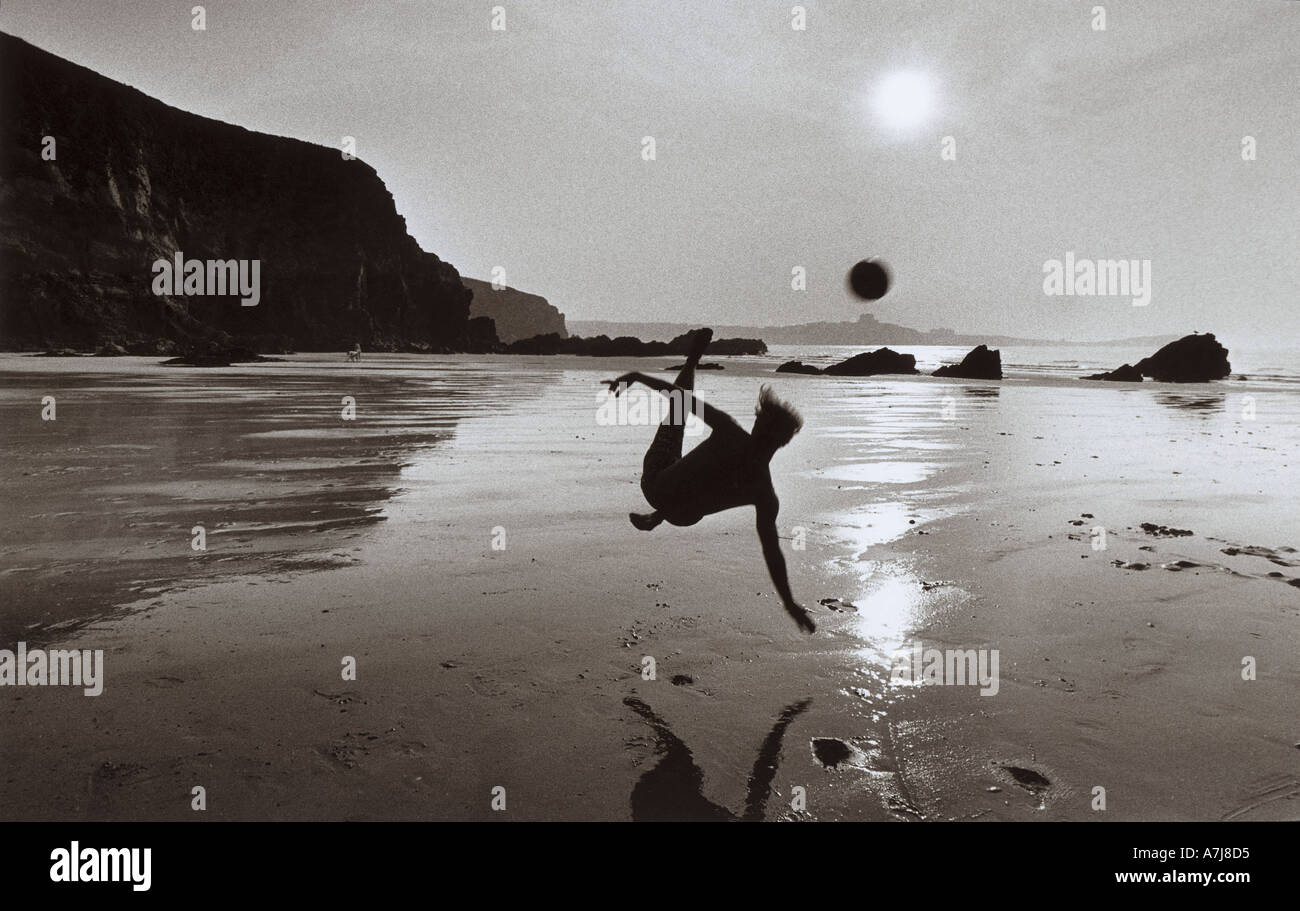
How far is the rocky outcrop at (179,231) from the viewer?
4484 cm

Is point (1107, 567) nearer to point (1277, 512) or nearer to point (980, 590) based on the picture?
point (980, 590)

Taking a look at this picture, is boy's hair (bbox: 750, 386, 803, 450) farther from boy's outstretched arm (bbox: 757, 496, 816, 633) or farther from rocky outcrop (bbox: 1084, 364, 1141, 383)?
rocky outcrop (bbox: 1084, 364, 1141, 383)

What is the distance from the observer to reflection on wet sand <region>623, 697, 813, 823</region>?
288cm

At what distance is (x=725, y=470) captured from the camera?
399 cm

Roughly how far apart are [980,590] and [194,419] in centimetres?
1462

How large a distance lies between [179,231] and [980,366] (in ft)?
206

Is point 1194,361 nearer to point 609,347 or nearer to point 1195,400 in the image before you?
point 1195,400

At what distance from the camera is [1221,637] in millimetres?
4527

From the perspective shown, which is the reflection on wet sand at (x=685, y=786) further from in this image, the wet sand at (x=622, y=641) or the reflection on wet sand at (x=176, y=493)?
the reflection on wet sand at (x=176, y=493)

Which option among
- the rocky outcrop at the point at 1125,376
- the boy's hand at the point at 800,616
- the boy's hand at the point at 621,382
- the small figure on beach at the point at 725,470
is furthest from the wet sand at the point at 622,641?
the rocky outcrop at the point at 1125,376

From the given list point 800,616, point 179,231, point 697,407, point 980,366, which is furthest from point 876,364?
point 179,231

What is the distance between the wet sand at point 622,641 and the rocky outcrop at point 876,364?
3172 centimetres

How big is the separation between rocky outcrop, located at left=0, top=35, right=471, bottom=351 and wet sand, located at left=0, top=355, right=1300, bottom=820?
150ft

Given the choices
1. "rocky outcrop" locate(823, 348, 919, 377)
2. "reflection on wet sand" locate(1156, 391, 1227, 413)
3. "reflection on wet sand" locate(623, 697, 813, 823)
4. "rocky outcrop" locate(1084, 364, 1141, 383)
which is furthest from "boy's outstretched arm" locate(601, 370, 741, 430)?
"rocky outcrop" locate(823, 348, 919, 377)
